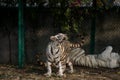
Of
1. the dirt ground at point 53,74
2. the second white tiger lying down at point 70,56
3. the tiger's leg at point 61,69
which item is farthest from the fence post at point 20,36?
the tiger's leg at point 61,69

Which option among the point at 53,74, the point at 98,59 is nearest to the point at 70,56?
the point at 98,59

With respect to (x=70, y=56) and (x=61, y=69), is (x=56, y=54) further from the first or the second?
(x=70, y=56)

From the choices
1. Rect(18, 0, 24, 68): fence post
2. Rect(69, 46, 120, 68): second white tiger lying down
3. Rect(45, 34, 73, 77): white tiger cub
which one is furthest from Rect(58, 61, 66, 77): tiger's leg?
Rect(18, 0, 24, 68): fence post

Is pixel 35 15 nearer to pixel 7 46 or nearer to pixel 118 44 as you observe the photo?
pixel 7 46

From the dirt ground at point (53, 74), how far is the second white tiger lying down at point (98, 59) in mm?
124

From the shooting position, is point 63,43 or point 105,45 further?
point 105,45

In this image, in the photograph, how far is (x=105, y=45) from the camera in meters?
9.39

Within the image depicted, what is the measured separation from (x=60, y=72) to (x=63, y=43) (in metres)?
0.64

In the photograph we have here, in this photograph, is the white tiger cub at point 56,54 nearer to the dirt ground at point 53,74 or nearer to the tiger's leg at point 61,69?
the tiger's leg at point 61,69

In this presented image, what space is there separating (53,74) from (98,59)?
136 centimetres

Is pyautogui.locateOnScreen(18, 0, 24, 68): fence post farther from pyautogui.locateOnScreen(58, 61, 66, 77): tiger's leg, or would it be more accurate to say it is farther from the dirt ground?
pyautogui.locateOnScreen(58, 61, 66, 77): tiger's leg

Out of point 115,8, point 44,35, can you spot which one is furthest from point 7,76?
point 115,8

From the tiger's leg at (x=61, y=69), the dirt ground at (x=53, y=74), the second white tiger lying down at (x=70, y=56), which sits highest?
the second white tiger lying down at (x=70, y=56)

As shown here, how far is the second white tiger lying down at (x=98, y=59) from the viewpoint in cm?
884
